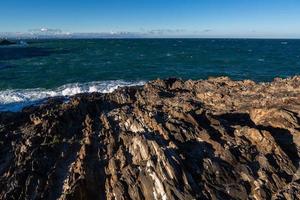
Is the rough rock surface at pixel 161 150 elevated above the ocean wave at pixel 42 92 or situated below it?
above

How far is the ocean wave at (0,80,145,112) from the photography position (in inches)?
1585

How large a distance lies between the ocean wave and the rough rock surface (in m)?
14.1

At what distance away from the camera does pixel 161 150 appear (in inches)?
647

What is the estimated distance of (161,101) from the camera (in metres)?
27.2

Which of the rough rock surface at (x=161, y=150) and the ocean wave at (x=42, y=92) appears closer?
the rough rock surface at (x=161, y=150)

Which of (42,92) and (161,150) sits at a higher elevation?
(161,150)

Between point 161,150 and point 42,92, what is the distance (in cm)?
3537

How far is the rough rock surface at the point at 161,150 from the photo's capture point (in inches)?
595

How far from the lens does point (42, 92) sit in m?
48.2

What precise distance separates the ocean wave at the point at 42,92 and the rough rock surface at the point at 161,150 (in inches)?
556

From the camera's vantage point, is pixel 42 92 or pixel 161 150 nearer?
pixel 161 150

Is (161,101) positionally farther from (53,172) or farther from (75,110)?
(53,172)

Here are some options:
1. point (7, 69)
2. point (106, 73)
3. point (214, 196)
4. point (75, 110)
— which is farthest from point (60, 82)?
point (214, 196)

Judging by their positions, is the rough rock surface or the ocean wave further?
the ocean wave
